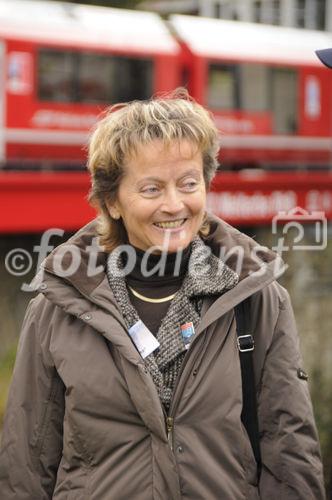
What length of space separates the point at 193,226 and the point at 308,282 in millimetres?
6241

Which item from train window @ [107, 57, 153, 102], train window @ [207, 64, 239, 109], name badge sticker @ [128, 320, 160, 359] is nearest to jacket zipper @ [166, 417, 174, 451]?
name badge sticker @ [128, 320, 160, 359]

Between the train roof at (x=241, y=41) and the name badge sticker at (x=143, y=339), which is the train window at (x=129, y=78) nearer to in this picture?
the train roof at (x=241, y=41)

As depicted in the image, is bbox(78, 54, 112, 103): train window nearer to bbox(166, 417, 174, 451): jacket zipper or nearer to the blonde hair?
the blonde hair

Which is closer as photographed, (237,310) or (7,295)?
(237,310)

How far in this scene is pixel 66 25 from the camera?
41.3 feet

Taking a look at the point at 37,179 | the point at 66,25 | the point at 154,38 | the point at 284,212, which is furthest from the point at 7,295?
the point at 154,38

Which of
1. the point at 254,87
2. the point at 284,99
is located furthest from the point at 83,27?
the point at 284,99

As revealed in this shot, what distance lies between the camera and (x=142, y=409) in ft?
6.81

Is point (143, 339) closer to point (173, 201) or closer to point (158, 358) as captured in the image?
point (158, 358)

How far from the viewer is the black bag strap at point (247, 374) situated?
213 cm

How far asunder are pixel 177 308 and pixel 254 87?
42.5ft

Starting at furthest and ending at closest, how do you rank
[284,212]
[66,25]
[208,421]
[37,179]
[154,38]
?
[154,38] < [66,25] < [284,212] < [37,179] < [208,421]

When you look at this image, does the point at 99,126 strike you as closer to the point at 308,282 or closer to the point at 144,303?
the point at 144,303

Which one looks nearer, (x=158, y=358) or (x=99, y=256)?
(x=158, y=358)
